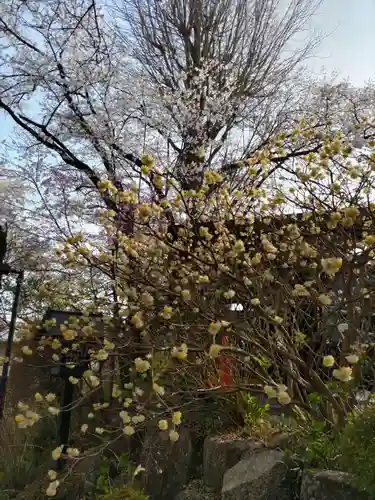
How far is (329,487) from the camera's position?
204cm

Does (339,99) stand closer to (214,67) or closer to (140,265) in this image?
(214,67)

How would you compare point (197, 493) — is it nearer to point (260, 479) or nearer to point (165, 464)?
point (165, 464)

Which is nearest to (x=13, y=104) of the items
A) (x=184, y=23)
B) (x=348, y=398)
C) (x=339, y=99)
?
(x=184, y=23)

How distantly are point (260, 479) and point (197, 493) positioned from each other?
0.89m

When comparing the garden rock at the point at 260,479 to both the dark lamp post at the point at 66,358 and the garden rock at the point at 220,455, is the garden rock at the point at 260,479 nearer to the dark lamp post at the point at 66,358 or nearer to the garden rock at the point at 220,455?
the garden rock at the point at 220,455

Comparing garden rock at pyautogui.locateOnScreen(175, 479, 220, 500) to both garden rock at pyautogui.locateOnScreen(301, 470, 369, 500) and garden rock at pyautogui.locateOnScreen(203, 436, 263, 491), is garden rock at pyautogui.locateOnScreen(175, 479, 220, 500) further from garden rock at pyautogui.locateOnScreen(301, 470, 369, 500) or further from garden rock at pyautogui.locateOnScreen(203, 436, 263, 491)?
garden rock at pyautogui.locateOnScreen(301, 470, 369, 500)

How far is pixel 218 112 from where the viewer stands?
7516 millimetres

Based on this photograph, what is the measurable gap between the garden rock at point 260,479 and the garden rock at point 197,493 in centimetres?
41

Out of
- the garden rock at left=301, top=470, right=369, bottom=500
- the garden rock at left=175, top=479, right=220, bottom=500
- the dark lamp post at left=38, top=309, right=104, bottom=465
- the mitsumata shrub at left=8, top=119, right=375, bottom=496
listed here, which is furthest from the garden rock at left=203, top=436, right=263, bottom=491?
A: the dark lamp post at left=38, top=309, right=104, bottom=465

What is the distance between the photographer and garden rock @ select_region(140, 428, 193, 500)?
3691mm

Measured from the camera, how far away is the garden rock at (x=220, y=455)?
3272mm

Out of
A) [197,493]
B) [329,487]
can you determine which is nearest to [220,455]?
[197,493]

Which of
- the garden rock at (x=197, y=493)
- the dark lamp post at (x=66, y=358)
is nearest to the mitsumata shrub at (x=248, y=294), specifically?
the dark lamp post at (x=66, y=358)

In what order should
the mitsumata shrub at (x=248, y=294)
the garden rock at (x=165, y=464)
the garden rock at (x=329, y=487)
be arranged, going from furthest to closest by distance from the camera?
1. the garden rock at (x=165, y=464)
2. the mitsumata shrub at (x=248, y=294)
3. the garden rock at (x=329, y=487)
